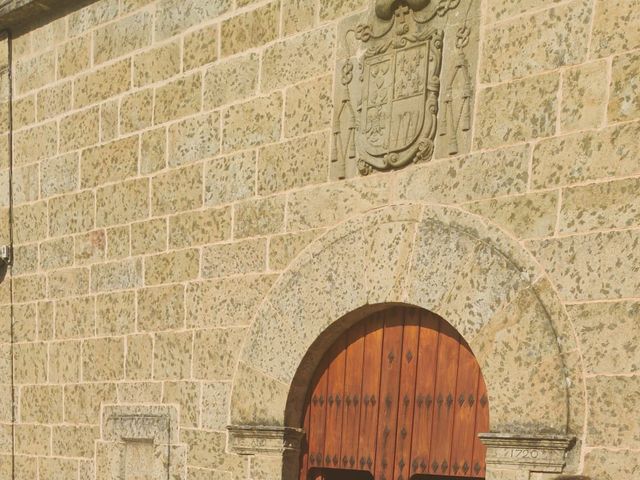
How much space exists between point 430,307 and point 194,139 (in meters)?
1.78

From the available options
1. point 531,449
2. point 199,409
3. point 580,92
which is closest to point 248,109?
point 199,409

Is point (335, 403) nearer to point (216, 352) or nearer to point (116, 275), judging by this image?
point (216, 352)

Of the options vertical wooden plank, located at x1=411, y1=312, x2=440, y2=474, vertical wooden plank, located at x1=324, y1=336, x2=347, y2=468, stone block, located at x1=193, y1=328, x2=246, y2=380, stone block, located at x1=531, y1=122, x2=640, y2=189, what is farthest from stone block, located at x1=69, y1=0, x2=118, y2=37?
stone block, located at x1=531, y1=122, x2=640, y2=189

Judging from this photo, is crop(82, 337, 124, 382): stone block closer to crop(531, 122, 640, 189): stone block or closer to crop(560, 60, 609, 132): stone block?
crop(531, 122, 640, 189): stone block

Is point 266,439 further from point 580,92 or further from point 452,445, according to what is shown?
point 580,92

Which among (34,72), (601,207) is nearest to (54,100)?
(34,72)

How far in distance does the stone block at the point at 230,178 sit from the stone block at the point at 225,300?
1.35ft

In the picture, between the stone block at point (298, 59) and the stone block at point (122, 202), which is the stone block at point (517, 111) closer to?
the stone block at point (298, 59)

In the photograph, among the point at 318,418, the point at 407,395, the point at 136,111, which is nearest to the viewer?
the point at 407,395

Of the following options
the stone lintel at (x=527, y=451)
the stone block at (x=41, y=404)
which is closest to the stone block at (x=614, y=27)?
the stone lintel at (x=527, y=451)

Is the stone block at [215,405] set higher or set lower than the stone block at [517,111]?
lower

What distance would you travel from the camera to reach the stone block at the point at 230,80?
5027 mm

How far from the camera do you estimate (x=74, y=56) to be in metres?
6.06

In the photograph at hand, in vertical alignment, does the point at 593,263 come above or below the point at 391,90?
below
